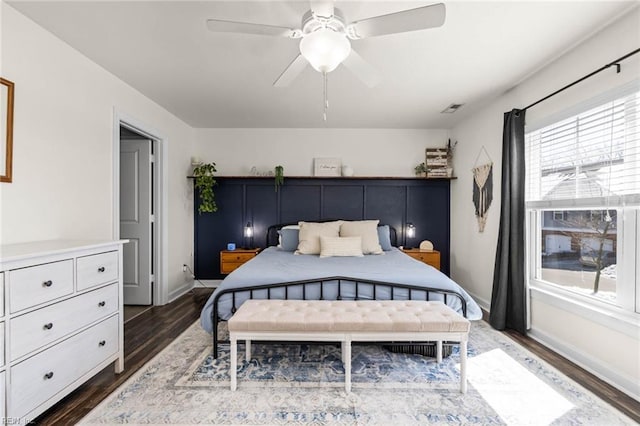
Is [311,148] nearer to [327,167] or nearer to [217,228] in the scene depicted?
[327,167]

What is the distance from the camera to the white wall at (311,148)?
15.4ft

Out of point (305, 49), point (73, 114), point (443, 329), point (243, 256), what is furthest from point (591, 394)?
point (73, 114)

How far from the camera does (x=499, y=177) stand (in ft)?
11.0

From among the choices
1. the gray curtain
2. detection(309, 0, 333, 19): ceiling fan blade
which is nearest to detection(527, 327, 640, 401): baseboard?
the gray curtain

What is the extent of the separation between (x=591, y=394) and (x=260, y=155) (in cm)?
452

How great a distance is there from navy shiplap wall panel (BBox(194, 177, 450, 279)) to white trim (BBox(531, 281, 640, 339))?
2.01 m

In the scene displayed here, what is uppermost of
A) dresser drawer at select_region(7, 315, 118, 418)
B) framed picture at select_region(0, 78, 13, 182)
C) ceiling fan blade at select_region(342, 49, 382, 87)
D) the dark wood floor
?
ceiling fan blade at select_region(342, 49, 382, 87)

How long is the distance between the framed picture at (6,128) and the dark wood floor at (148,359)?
1.52 m

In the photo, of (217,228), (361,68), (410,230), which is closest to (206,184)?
(217,228)

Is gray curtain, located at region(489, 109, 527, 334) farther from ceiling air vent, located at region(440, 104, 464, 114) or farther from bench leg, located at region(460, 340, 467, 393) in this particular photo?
bench leg, located at region(460, 340, 467, 393)

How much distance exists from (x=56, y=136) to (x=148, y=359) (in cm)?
194

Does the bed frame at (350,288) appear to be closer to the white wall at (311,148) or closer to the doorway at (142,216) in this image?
the doorway at (142,216)

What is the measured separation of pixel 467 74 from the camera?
2.77 m

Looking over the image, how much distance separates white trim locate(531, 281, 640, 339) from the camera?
6.35 ft
